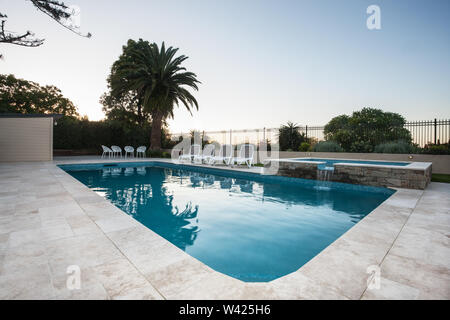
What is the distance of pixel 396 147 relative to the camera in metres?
9.34

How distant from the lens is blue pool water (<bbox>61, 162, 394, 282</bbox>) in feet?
8.28

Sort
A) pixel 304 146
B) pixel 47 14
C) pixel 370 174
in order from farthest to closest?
pixel 304 146 → pixel 47 14 → pixel 370 174

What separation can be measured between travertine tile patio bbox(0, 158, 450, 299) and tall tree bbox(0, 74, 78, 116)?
2670 cm

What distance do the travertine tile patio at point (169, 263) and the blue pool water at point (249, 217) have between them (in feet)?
1.72

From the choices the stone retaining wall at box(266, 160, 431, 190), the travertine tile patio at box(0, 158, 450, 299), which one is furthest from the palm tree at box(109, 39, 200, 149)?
the travertine tile patio at box(0, 158, 450, 299)

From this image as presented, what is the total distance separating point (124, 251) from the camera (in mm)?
2031

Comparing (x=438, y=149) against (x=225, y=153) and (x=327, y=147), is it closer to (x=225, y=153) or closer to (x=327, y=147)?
(x=327, y=147)

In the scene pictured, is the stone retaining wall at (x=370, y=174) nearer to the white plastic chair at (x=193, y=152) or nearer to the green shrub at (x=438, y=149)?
the green shrub at (x=438, y=149)

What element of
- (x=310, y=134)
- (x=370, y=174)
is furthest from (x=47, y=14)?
(x=310, y=134)

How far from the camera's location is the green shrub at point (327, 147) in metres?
10.8

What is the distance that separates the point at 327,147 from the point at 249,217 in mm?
8603

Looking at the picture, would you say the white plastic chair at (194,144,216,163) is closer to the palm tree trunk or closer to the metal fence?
the metal fence

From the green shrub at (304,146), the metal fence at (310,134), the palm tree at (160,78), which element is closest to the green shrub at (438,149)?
the metal fence at (310,134)
